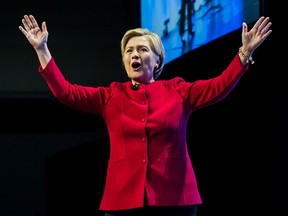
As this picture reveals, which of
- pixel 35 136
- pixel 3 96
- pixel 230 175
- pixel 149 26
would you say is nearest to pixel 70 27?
pixel 3 96

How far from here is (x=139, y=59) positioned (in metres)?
2.23

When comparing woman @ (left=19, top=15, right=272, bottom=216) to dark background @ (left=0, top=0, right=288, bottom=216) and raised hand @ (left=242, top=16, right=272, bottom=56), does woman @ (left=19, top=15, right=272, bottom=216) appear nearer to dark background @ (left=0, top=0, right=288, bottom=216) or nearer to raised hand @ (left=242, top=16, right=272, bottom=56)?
raised hand @ (left=242, top=16, right=272, bottom=56)

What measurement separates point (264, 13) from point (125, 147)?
888mm

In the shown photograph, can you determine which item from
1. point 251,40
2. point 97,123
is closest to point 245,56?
point 251,40

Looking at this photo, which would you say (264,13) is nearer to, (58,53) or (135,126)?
(135,126)

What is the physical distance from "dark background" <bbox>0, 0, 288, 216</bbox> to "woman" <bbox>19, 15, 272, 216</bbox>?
680 millimetres

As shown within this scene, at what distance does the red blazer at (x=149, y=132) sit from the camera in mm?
2113

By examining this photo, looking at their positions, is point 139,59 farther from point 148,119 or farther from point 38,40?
point 38,40

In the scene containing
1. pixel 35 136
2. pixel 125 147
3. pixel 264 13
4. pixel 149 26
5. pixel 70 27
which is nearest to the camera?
pixel 125 147

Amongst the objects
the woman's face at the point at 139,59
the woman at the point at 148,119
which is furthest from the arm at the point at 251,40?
the woman's face at the point at 139,59

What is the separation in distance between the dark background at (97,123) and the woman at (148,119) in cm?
68

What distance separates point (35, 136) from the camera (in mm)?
7055

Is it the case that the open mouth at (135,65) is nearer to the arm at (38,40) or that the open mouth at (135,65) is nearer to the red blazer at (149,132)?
the red blazer at (149,132)

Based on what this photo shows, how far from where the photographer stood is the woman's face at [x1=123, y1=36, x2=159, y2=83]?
2238 millimetres
